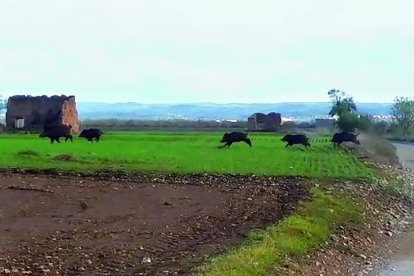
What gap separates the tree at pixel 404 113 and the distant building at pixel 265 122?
19.5 meters

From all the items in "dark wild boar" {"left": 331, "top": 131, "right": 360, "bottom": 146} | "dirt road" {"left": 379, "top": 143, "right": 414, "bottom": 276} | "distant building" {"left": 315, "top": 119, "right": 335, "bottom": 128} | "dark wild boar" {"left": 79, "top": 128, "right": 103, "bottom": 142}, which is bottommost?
"dirt road" {"left": 379, "top": 143, "right": 414, "bottom": 276}

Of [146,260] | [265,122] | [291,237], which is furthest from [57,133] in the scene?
[265,122]

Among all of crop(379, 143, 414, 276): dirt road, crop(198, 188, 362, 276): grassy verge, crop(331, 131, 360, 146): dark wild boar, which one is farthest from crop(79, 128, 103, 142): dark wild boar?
crop(379, 143, 414, 276): dirt road

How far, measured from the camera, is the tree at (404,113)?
11217 cm

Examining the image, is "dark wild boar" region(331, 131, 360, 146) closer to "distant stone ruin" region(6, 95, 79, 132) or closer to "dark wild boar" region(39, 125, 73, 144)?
"dark wild boar" region(39, 125, 73, 144)

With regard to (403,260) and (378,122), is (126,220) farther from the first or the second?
(378,122)

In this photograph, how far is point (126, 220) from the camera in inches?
779

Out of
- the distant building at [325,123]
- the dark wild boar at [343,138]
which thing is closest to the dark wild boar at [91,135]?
the dark wild boar at [343,138]

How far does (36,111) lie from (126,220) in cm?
6624

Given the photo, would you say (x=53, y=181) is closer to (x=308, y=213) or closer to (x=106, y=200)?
(x=106, y=200)

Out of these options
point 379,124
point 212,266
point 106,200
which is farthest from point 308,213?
point 379,124

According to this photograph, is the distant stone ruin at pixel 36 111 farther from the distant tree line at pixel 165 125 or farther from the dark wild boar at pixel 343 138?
the dark wild boar at pixel 343 138

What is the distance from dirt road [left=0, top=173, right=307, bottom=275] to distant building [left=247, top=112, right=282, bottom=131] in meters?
68.2

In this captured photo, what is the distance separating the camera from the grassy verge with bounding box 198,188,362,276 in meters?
15.3
